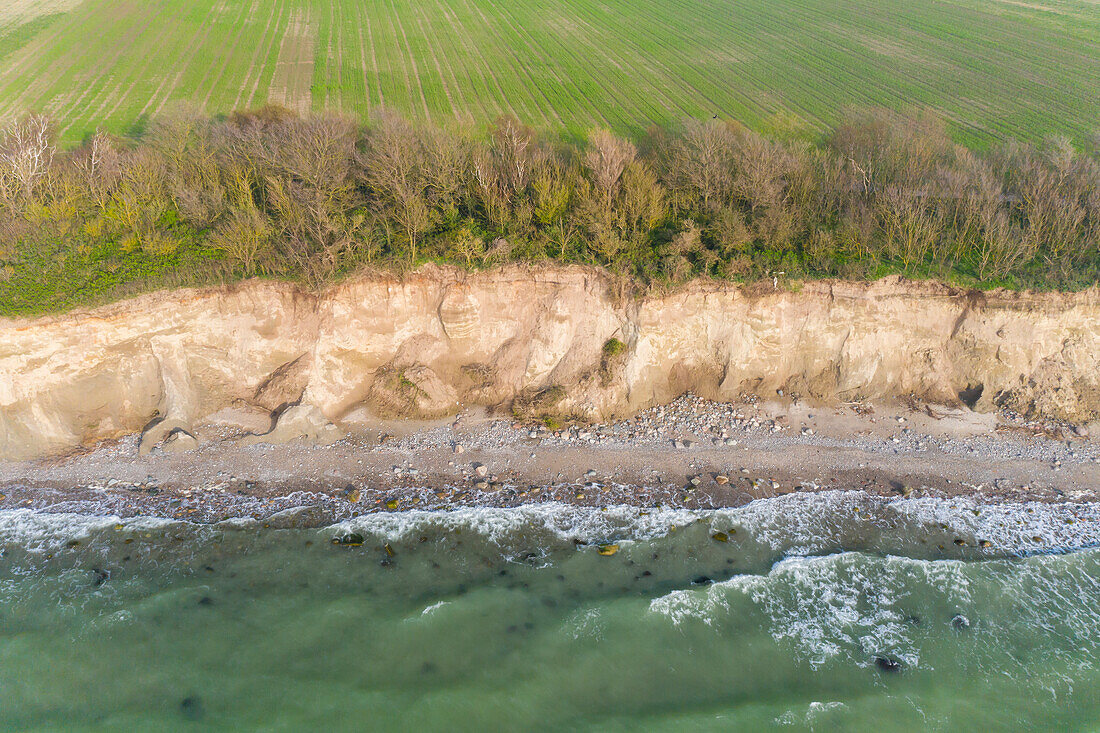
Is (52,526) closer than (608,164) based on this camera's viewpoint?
Yes

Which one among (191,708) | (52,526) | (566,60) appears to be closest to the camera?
(191,708)

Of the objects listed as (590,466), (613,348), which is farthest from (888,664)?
(613,348)

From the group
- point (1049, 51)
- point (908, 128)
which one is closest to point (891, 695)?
point (908, 128)

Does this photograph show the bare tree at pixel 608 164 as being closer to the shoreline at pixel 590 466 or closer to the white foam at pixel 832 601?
the shoreline at pixel 590 466

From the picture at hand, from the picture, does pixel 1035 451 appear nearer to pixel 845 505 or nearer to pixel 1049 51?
pixel 845 505

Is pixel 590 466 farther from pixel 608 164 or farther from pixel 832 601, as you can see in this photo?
pixel 608 164

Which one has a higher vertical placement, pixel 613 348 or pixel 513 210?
pixel 513 210

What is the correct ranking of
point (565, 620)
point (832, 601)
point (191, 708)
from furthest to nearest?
point (832, 601) → point (565, 620) → point (191, 708)
